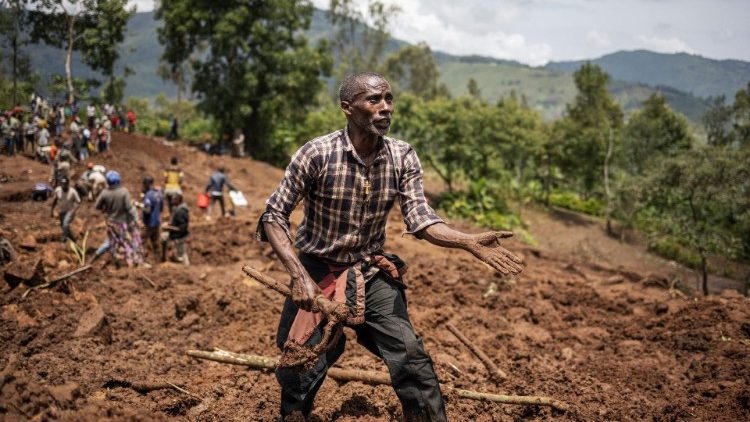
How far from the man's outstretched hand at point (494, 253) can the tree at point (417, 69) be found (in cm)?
5465

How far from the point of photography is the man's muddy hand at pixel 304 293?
272cm

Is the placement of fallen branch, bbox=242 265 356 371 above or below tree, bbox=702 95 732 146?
below

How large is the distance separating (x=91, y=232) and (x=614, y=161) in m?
27.5

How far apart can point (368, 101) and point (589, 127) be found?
3099 cm

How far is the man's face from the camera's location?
2.87 meters

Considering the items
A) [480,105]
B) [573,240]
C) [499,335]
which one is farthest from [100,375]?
[573,240]

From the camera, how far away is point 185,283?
7.70 metres

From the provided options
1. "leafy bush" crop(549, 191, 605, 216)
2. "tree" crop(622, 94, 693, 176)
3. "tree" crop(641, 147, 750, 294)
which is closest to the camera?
"tree" crop(641, 147, 750, 294)

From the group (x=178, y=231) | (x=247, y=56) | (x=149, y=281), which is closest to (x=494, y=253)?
(x=149, y=281)

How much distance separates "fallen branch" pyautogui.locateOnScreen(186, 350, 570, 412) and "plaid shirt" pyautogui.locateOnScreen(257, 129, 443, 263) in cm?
157

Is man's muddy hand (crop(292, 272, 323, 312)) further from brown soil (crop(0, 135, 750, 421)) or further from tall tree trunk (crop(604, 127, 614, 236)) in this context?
tall tree trunk (crop(604, 127, 614, 236))

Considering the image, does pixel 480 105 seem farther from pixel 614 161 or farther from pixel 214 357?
pixel 214 357

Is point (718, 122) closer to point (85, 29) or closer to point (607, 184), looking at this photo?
point (607, 184)

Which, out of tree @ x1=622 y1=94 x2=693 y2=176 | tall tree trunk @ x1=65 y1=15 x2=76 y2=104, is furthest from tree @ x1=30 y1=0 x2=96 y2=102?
tree @ x1=622 y1=94 x2=693 y2=176
